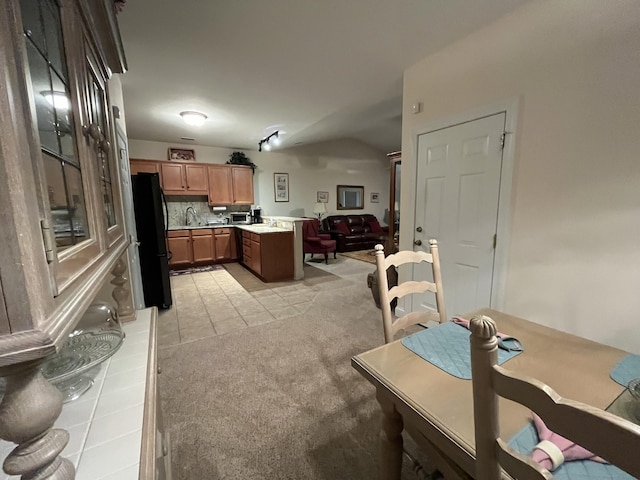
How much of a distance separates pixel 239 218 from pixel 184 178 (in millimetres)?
1385

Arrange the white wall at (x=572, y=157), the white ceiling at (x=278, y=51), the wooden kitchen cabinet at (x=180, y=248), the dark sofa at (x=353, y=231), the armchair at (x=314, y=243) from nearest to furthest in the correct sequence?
the white wall at (x=572, y=157) < the white ceiling at (x=278, y=51) < the wooden kitchen cabinet at (x=180, y=248) < the armchair at (x=314, y=243) < the dark sofa at (x=353, y=231)

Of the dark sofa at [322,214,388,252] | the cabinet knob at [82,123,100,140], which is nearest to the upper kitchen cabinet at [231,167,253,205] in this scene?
the dark sofa at [322,214,388,252]

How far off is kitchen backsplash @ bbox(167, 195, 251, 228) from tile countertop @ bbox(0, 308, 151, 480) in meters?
5.22

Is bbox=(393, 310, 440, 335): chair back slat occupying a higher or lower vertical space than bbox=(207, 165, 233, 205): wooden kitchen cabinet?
lower

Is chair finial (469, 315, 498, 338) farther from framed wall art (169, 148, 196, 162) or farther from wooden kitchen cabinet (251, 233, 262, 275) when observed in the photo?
framed wall art (169, 148, 196, 162)

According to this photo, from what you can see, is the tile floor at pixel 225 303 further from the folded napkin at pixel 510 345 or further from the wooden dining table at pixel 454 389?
the folded napkin at pixel 510 345

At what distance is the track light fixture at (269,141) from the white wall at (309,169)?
433mm

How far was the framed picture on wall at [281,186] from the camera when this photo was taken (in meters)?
6.63

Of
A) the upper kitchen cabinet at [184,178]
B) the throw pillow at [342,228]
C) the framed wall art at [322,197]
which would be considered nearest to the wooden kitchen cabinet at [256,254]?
the upper kitchen cabinet at [184,178]

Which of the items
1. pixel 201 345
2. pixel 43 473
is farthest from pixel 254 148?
pixel 43 473

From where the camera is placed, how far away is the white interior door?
2.14 meters

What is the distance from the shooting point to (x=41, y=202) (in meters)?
0.45

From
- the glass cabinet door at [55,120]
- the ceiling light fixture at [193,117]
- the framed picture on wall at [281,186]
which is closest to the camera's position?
the glass cabinet door at [55,120]

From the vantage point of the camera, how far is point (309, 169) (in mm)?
7066
